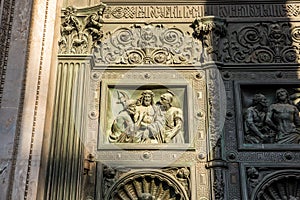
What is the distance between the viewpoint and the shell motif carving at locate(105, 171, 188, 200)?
8.77 m

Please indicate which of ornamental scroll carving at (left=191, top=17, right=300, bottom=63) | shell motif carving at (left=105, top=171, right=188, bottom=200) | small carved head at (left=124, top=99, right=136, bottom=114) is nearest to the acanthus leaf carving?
ornamental scroll carving at (left=191, top=17, right=300, bottom=63)

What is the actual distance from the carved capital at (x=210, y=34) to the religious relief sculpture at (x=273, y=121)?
3.63 ft

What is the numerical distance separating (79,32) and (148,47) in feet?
4.13

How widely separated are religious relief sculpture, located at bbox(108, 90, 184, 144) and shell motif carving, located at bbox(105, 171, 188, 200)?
626 millimetres

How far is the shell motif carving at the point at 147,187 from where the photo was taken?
8.77 meters

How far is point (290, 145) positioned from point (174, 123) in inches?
76.5

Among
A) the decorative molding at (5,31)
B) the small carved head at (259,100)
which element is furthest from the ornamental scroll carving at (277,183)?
the decorative molding at (5,31)

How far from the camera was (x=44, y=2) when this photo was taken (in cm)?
1012

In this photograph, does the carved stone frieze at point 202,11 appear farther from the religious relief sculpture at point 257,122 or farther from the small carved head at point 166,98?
the religious relief sculpture at point 257,122

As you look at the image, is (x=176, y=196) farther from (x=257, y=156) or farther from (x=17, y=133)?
(x=17, y=133)

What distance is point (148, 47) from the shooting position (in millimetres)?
10008

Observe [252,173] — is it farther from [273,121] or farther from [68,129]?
[68,129]

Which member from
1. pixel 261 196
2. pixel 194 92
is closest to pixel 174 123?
pixel 194 92

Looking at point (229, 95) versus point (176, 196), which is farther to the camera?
point (229, 95)
